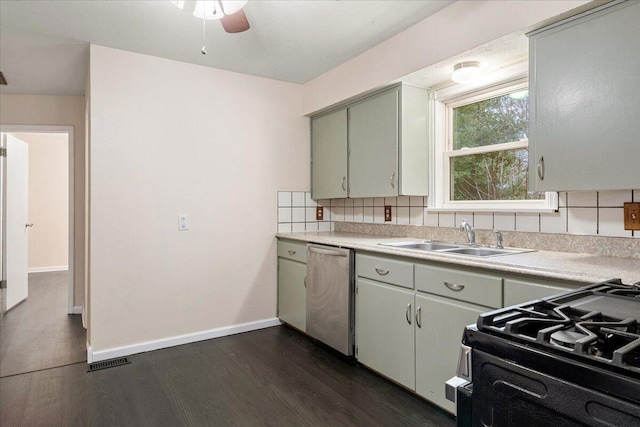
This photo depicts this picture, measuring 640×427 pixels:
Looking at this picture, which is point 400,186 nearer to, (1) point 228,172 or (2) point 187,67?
(1) point 228,172

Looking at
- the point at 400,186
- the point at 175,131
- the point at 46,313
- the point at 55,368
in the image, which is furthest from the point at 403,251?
the point at 46,313

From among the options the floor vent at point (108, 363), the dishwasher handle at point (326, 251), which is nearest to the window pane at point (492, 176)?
the dishwasher handle at point (326, 251)

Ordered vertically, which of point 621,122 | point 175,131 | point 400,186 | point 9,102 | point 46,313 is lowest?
point 46,313

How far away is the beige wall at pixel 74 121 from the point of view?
12.9 ft

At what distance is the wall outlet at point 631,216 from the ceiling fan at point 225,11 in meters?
2.06

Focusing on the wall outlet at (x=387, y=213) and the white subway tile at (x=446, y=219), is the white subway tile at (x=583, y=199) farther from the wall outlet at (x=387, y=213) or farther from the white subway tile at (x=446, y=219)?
the wall outlet at (x=387, y=213)

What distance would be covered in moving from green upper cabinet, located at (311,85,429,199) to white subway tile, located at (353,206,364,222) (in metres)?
0.31

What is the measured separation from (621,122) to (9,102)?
5003 millimetres

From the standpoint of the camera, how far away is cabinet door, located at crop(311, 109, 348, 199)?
3.37 meters

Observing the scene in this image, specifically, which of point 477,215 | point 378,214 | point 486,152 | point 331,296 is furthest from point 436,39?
point 331,296

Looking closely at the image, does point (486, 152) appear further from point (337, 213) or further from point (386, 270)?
point (337, 213)

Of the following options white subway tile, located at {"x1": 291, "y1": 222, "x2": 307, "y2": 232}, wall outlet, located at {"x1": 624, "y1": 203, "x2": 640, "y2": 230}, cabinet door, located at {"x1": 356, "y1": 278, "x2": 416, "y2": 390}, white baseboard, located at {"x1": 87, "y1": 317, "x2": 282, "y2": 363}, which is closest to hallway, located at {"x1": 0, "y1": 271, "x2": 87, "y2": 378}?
white baseboard, located at {"x1": 87, "y1": 317, "x2": 282, "y2": 363}

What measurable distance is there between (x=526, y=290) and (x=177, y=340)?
2.59m

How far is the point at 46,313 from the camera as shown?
13.5 ft
